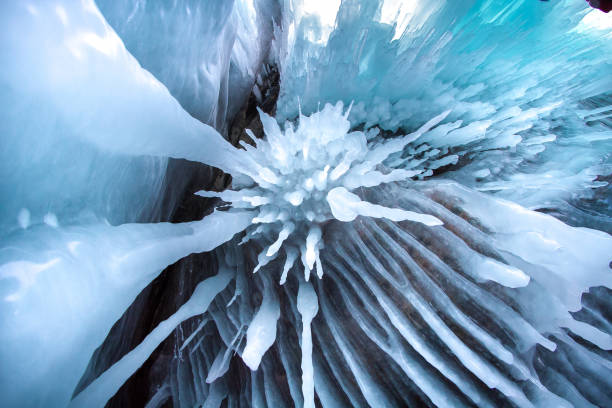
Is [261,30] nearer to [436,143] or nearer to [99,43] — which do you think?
[436,143]

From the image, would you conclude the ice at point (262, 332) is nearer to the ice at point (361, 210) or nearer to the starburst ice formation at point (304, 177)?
the starburst ice formation at point (304, 177)

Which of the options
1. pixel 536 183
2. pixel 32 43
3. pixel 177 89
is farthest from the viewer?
pixel 536 183

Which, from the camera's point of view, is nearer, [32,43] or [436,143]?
[32,43]

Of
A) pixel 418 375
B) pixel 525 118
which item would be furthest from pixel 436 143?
pixel 418 375

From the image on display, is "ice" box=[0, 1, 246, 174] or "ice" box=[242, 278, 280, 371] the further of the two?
"ice" box=[242, 278, 280, 371]

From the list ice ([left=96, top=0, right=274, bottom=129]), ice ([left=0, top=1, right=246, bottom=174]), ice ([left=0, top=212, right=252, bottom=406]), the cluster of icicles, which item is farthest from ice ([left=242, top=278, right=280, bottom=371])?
ice ([left=96, top=0, right=274, bottom=129])

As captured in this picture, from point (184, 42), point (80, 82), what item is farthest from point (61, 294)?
point (184, 42)

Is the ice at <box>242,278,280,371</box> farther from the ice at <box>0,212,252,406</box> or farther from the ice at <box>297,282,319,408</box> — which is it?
the ice at <box>0,212,252,406</box>

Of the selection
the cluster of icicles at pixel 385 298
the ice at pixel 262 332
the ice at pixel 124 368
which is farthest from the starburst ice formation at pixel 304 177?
the ice at pixel 124 368

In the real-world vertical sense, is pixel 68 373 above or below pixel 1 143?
below
